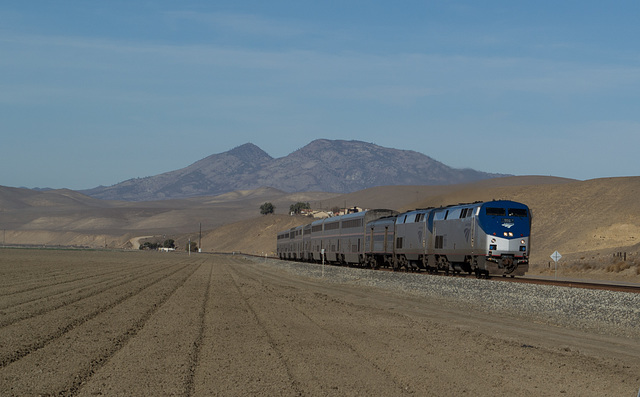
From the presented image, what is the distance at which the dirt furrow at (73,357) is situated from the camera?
12656mm

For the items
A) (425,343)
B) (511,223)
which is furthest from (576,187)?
(425,343)

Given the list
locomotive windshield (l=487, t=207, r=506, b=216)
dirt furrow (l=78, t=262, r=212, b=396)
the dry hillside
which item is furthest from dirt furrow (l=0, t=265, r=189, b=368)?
the dry hillside

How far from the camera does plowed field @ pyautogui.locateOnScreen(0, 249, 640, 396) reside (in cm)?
1306

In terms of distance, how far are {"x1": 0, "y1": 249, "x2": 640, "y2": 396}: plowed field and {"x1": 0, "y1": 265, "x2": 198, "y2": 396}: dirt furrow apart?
0.09 ft

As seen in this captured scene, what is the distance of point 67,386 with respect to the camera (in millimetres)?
12625

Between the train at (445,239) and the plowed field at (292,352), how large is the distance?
38.3 feet

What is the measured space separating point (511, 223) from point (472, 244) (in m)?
2.38

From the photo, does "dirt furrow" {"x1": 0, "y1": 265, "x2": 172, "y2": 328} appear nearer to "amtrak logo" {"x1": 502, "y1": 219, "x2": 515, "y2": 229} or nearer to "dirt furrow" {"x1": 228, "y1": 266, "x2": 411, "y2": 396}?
"dirt furrow" {"x1": 228, "y1": 266, "x2": 411, "y2": 396}

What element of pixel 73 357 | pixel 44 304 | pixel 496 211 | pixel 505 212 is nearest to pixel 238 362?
pixel 73 357

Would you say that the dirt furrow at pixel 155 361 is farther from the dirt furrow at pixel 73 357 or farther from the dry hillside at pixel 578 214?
the dry hillside at pixel 578 214

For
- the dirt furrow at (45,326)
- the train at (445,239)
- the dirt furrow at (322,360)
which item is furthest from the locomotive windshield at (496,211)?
the dirt furrow at (45,326)

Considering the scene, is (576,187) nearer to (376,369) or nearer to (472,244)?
(472,244)

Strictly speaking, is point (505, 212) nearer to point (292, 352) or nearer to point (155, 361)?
point (292, 352)

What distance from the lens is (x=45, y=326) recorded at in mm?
20797
